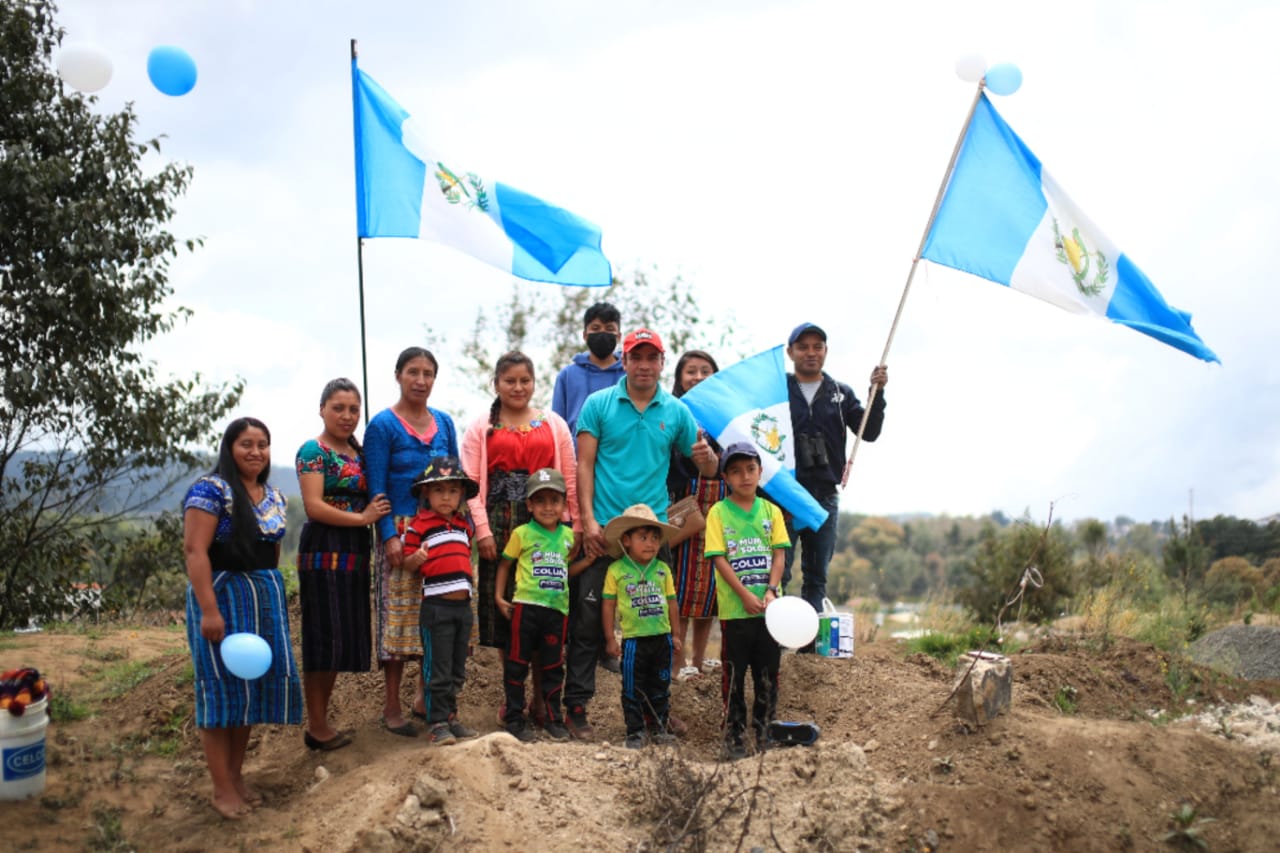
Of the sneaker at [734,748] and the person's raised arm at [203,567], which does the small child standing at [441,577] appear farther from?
the sneaker at [734,748]

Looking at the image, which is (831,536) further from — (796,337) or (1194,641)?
(1194,641)

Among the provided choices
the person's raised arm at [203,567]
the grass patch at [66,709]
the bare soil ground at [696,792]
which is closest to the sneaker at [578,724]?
the bare soil ground at [696,792]

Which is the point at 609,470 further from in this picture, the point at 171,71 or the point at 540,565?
the point at 171,71

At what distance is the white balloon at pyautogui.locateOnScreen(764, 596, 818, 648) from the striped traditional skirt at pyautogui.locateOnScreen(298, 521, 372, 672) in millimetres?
2018

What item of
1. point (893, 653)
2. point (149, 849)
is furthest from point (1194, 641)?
point (149, 849)

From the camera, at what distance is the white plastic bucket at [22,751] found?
4.23 m

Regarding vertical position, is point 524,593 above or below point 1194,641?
above

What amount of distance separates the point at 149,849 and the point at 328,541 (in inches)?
58.8

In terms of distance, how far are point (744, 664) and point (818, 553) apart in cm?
141

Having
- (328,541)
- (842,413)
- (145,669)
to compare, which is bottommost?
(145,669)

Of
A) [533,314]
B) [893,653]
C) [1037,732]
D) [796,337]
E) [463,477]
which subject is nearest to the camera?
[1037,732]

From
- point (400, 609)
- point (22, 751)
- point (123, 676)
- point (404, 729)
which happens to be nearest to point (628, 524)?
point (400, 609)

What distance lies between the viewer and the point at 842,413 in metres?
6.45

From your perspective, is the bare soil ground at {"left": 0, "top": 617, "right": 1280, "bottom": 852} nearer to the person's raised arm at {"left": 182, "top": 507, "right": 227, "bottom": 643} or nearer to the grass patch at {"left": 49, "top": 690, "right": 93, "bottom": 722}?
the grass patch at {"left": 49, "top": 690, "right": 93, "bottom": 722}
